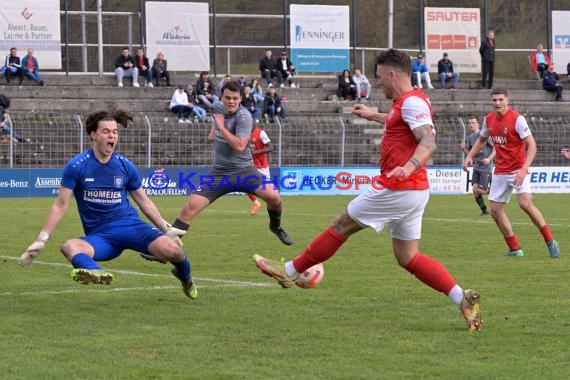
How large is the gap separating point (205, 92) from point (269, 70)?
4072 mm

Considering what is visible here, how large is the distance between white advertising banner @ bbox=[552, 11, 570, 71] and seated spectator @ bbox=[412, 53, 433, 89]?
6.39m

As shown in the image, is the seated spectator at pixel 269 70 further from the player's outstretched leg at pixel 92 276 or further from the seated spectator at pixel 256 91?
the player's outstretched leg at pixel 92 276

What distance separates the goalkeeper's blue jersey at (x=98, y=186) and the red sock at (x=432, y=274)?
2.43m

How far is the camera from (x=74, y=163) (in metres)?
9.31

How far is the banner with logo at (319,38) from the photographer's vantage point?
40719mm

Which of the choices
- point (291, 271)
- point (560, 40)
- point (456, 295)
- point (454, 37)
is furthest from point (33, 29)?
point (456, 295)

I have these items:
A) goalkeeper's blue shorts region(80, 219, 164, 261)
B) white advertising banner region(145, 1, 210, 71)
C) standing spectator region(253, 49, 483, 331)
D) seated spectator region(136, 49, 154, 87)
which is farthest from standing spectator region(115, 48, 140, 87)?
standing spectator region(253, 49, 483, 331)

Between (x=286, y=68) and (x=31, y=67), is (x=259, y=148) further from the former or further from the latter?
(x=286, y=68)

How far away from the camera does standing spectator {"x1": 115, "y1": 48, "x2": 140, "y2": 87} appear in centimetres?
3681

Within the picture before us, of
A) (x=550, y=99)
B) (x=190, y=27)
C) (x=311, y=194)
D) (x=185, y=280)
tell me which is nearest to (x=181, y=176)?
(x=311, y=194)

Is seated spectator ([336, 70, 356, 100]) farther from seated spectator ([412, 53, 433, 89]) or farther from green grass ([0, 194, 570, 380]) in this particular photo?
green grass ([0, 194, 570, 380])

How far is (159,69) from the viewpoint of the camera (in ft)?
122

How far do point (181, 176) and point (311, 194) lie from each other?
3.72 metres

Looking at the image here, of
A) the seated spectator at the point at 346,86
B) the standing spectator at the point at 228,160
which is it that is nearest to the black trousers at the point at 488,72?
the seated spectator at the point at 346,86
